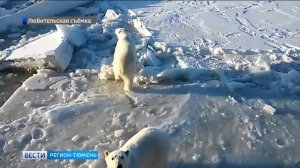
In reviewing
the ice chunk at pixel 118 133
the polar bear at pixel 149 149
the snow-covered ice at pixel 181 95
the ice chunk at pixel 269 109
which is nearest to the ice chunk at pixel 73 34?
the snow-covered ice at pixel 181 95

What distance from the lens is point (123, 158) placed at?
3725mm

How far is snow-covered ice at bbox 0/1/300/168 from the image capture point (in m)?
4.86

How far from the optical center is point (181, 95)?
18.9ft

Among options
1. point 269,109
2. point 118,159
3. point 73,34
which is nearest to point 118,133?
point 118,159

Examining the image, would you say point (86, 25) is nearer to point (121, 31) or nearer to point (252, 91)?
point (121, 31)

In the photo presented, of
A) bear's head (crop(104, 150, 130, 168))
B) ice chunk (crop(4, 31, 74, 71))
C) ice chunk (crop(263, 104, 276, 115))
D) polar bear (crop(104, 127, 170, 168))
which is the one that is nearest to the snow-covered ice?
ice chunk (crop(263, 104, 276, 115))

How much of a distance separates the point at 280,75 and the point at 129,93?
2130 millimetres

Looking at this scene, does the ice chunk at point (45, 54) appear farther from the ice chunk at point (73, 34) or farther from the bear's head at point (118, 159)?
the bear's head at point (118, 159)

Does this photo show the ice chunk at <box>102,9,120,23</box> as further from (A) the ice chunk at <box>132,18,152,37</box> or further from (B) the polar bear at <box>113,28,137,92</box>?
(B) the polar bear at <box>113,28,137,92</box>

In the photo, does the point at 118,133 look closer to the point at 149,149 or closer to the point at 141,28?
the point at 149,149

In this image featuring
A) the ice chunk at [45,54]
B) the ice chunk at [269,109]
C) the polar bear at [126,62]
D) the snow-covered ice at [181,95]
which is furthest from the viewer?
the ice chunk at [45,54]

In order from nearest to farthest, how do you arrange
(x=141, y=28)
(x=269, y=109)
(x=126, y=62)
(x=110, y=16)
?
(x=269, y=109) < (x=126, y=62) < (x=141, y=28) < (x=110, y=16)

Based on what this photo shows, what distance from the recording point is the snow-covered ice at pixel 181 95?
4.86m

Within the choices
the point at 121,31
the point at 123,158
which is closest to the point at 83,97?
the point at 121,31
